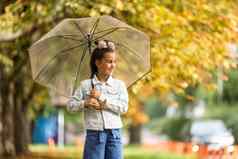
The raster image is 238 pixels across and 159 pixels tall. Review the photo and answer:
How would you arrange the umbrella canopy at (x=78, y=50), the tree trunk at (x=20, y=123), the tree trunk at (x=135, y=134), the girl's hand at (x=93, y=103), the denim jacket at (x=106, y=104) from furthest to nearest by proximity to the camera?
1. the tree trunk at (x=135, y=134)
2. the tree trunk at (x=20, y=123)
3. the umbrella canopy at (x=78, y=50)
4. the denim jacket at (x=106, y=104)
5. the girl's hand at (x=93, y=103)

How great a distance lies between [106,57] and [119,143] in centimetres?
92

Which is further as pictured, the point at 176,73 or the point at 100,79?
the point at 176,73

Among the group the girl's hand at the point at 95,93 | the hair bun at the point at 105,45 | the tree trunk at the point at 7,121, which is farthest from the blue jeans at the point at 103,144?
the tree trunk at the point at 7,121

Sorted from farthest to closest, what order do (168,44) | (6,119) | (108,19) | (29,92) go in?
(29,92) → (6,119) → (168,44) → (108,19)

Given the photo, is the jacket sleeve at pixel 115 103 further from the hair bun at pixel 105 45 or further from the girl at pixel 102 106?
the hair bun at pixel 105 45

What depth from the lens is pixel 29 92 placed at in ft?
74.4

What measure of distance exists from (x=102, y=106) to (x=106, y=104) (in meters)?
0.05

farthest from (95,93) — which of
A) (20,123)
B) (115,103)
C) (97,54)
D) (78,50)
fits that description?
(20,123)

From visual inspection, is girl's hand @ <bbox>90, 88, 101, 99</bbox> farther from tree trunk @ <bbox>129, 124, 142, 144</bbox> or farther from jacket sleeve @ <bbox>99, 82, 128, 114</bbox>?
tree trunk @ <bbox>129, 124, 142, 144</bbox>

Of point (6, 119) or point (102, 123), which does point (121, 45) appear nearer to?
point (102, 123)

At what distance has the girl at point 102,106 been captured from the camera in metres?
8.52

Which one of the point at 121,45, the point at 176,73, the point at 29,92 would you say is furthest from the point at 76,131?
the point at 121,45

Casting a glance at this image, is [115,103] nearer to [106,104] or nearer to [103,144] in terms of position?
[106,104]

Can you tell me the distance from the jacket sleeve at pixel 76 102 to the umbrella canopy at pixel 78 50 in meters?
0.82
